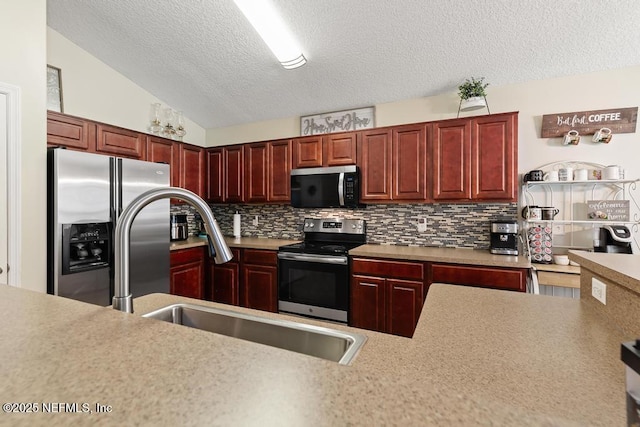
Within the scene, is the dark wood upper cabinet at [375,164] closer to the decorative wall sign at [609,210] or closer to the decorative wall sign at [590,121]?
the decorative wall sign at [590,121]

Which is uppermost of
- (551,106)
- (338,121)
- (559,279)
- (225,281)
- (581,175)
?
(338,121)

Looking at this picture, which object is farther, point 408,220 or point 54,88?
point 408,220

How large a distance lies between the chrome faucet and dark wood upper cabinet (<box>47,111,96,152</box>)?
2604mm

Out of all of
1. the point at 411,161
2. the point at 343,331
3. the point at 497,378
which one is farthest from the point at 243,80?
the point at 497,378

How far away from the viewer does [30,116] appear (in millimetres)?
2117

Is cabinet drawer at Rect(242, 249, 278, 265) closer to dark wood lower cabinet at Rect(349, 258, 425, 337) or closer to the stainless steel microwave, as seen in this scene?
the stainless steel microwave

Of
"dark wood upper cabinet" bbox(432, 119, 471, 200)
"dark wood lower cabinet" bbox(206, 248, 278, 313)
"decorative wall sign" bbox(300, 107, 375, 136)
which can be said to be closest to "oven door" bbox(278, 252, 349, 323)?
"dark wood lower cabinet" bbox(206, 248, 278, 313)

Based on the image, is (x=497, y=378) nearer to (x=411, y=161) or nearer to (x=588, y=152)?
(x=411, y=161)

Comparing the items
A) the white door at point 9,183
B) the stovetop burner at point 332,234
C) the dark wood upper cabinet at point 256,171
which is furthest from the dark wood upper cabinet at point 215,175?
the white door at point 9,183

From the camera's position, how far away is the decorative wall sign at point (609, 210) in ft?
8.04

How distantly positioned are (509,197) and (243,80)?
2.88 metres

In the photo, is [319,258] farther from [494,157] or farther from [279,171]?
[494,157]

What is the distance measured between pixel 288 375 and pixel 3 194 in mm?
2693

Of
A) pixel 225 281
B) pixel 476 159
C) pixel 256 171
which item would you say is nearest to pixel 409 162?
pixel 476 159
